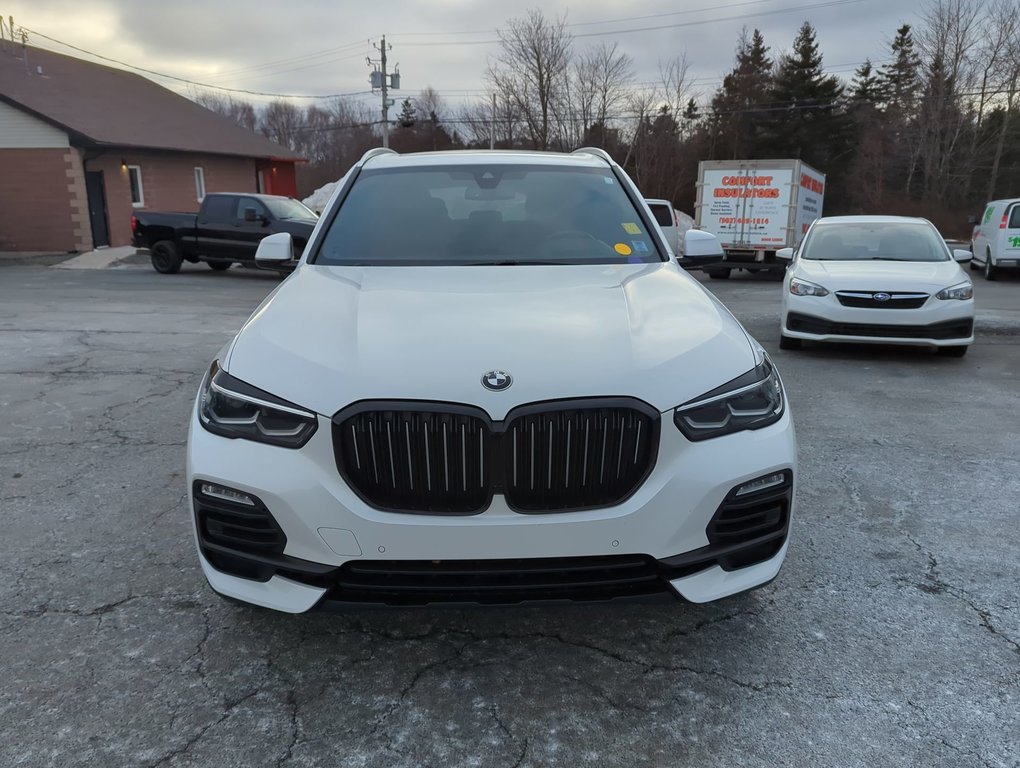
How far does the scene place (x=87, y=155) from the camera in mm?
23562

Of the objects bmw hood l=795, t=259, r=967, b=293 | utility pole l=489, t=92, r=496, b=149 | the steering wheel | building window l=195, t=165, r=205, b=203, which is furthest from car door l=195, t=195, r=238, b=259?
utility pole l=489, t=92, r=496, b=149

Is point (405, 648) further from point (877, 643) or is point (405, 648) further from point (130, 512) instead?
point (130, 512)

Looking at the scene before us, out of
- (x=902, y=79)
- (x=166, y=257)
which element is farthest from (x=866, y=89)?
(x=166, y=257)

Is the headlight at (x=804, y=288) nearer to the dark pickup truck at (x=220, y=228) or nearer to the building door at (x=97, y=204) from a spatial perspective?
the dark pickup truck at (x=220, y=228)

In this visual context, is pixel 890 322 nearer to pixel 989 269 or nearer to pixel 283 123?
pixel 989 269

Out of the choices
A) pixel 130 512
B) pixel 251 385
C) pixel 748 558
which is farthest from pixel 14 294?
pixel 748 558

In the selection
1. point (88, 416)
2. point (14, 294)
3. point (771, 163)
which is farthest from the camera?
point (771, 163)

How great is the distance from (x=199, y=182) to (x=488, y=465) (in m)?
30.4

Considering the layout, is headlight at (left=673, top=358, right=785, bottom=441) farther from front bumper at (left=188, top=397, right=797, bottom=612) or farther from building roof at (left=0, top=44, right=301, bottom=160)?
building roof at (left=0, top=44, right=301, bottom=160)

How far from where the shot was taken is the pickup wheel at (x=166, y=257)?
18016 millimetres

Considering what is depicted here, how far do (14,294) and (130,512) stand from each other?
12.5 meters

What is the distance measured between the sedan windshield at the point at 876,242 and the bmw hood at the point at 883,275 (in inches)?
10.3

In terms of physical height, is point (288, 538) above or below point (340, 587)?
above

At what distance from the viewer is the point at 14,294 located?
14.0 m
